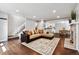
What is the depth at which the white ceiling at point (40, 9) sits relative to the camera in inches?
80.4

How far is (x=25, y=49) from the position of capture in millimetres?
2184

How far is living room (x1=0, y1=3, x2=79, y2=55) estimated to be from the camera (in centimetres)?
208

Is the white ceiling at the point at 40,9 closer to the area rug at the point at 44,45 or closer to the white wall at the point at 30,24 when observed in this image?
the white wall at the point at 30,24

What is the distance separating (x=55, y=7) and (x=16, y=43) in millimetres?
1409

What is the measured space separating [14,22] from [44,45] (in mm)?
1021

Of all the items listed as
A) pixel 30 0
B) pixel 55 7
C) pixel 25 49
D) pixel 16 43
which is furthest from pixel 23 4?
pixel 25 49

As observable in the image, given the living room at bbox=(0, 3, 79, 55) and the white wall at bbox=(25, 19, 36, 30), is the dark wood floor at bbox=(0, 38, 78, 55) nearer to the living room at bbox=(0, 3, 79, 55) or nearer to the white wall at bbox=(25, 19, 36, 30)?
the living room at bbox=(0, 3, 79, 55)

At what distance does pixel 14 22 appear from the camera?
2.18 meters

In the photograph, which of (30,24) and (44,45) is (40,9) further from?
(44,45)

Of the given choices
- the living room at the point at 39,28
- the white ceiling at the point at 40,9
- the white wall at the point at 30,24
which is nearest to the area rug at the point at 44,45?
the living room at the point at 39,28

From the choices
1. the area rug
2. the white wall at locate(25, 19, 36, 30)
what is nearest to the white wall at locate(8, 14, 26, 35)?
the white wall at locate(25, 19, 36, 30)

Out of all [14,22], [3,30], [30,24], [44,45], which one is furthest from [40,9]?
[3,30]

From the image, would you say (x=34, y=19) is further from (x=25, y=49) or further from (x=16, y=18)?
(x=25, y=49)

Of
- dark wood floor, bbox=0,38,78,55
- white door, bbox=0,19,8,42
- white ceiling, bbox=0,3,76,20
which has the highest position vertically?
white ceiling, bbox=0,3,76,20
